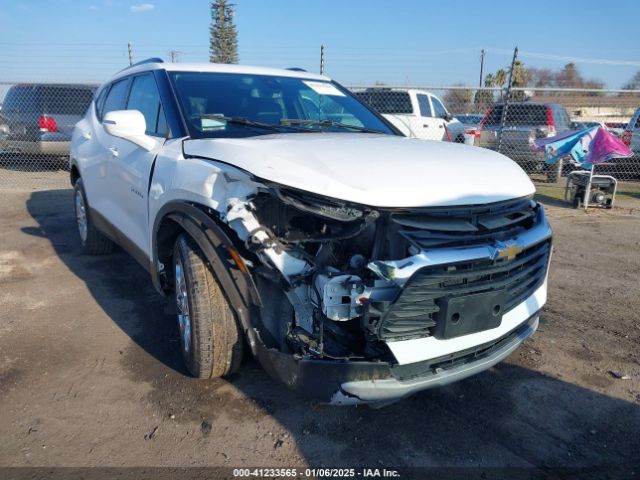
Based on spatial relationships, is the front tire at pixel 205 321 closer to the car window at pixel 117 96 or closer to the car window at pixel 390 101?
the car window at pixel 117 96

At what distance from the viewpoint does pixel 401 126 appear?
40.0ft

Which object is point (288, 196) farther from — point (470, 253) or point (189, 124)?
point (189, 124)

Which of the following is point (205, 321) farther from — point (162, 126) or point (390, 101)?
point (390, 101)

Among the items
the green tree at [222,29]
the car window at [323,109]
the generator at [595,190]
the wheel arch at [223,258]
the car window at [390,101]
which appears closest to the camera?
the wheel arch at [223,258]

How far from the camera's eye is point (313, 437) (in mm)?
2656

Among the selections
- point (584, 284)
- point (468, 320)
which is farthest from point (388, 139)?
point (584, 284)

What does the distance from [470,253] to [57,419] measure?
2312 mm

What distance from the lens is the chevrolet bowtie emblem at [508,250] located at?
7.77ft

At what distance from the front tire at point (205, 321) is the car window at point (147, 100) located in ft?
3.43

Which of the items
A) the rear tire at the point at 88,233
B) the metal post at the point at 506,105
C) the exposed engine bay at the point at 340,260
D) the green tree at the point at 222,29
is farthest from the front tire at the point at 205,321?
the green tree at the point at 222,29

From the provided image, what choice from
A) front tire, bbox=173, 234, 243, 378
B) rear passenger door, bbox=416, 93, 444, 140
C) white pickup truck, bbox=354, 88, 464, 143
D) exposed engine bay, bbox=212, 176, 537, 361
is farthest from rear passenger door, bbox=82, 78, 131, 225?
rear passenger door, bbox=416, 93, 444, 140

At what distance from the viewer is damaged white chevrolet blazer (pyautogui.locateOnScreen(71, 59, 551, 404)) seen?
7.36 ft

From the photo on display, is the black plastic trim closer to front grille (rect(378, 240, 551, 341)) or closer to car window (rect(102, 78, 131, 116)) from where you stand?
car window (rect(102, 78, 131, 116))

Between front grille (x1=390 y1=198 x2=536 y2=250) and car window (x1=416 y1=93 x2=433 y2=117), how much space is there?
10.6 meters
